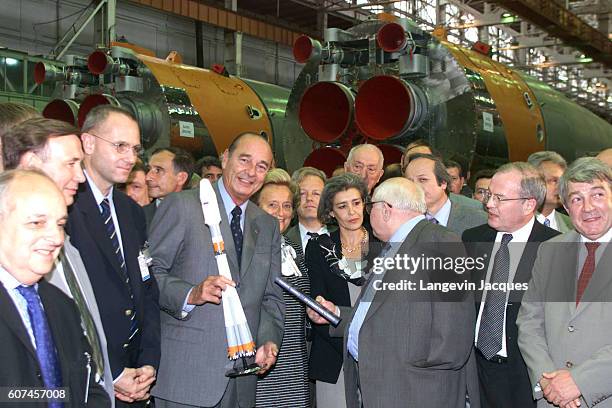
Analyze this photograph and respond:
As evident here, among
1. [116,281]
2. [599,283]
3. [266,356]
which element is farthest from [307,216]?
[599,283]

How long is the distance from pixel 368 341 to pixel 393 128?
3103 mm

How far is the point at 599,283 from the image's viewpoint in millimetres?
3395

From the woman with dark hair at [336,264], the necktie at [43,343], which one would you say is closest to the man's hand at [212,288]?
the woman with dark hair at [336,264]

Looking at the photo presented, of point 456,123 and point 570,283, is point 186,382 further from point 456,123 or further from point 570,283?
point 456,123

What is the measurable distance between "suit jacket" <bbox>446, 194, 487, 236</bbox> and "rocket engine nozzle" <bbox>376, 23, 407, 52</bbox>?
2118 mm

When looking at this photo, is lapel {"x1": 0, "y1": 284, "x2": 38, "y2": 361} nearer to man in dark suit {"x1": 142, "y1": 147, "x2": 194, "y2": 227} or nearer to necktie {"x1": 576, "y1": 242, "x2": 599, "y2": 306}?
necktie {"x1": 576, "y1": 242, "x2": 599, "y2": 306}

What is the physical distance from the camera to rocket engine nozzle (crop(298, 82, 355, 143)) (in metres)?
6.45

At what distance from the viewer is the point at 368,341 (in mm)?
3490

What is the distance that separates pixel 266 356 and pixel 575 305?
157 centimetres

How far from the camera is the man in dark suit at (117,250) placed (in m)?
3.27

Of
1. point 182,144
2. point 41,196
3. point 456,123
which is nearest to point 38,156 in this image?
point 41,196

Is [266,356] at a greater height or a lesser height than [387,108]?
lesser

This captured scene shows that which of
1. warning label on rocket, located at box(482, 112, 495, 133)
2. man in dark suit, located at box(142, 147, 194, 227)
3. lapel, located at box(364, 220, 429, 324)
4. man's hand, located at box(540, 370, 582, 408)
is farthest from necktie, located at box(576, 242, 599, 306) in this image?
man in dark suit, located at box(142, 147, 194, 227)

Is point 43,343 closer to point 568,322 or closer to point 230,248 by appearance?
point 230,248
